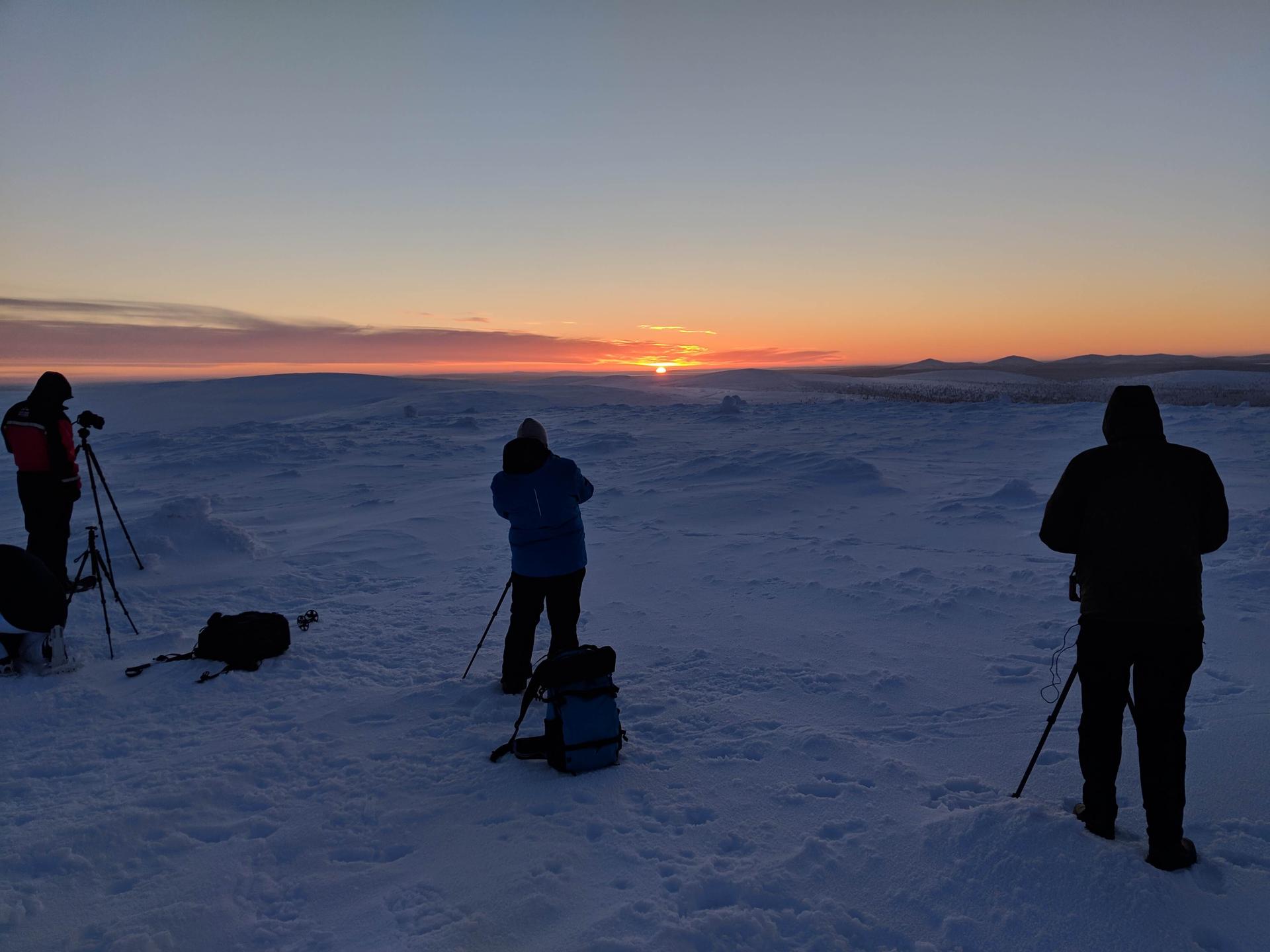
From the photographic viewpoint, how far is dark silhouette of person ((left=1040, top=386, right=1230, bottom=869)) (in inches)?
129

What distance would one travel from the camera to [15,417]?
24.8 ft

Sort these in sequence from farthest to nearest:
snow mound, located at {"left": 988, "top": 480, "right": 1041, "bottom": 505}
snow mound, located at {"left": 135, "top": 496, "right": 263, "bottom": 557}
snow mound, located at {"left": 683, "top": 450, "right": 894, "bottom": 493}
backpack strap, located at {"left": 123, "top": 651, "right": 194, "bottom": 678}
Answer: snow mound, located at {"left": 683, "top": 450, "right": 894, "bottom": 493}
snow mound, located at {"left": 988, "top": 480, "right": 1041, "bottom": 505}
snow mound, located at {"left": 135, "top": 496, "right": 263, "bottom": 557}
backpack strap, located at {"left": 123, "top": 651, "right": 194, "bottom": 678}

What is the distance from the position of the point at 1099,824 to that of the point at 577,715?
2813 millimetres

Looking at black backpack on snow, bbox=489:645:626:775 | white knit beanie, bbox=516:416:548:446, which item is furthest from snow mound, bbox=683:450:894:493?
black backpack on snow, bbox=489:645:626:775

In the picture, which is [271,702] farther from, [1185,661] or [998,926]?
[1185,661]

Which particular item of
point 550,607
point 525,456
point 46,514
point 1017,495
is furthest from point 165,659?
point 1017,495

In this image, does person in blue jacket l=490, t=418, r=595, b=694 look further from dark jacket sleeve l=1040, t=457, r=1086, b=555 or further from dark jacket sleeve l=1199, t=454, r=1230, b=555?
dark jacket sleeve l=1199, t=454, r=1230, b=555

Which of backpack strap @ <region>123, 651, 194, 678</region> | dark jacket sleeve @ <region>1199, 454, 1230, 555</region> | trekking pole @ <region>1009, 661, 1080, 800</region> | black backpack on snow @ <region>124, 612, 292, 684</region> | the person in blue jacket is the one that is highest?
dark jacket sleeve @ <region>1199, 454, 1230, 555</region>

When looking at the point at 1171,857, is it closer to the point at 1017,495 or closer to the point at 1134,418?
the point at 1134,418

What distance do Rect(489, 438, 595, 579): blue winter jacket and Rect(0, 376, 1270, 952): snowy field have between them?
1193 mm

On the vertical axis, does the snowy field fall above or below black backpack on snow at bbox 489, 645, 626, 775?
below

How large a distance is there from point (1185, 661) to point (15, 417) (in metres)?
10.1

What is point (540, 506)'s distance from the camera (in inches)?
204

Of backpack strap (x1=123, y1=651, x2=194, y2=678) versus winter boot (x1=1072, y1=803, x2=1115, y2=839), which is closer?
winter boot (x1=1072, y1=803, x2=1115, y2=839)
